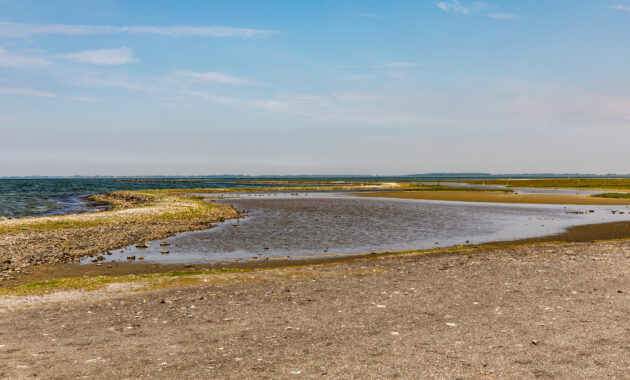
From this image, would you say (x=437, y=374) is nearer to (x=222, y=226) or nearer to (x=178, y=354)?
(x=178, y=354)

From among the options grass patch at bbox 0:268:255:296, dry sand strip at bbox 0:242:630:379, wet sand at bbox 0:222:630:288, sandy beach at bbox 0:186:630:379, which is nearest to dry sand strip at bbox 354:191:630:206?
wet sand at bbox 0:222:630:288

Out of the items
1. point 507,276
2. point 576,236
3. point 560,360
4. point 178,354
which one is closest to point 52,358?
point 178,354

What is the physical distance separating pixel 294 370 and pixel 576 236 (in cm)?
3099

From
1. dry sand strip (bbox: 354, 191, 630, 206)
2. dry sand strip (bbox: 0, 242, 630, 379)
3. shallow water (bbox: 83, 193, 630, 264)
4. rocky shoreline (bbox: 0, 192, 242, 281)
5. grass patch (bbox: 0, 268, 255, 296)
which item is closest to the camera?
dry sand strip (bbox: 0, 242, 630, 379)

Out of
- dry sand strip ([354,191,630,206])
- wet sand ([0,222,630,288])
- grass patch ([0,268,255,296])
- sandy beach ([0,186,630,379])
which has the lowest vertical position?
wet sand ([0,222,630,288])

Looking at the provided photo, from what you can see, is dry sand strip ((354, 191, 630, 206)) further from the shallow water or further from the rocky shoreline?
the rocky shoreline

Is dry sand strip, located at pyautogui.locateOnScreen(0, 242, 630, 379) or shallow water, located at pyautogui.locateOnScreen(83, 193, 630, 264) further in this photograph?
shallow water, located at pyautogui.locateOnScreen(83, 193, 630, 264)

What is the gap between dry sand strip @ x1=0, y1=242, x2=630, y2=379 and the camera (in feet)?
27.5

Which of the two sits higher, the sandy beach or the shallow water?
the sandy beach

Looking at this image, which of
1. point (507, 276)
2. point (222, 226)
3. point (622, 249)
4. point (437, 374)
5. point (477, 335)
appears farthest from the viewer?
point (222, 226)

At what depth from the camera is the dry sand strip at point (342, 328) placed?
838cm

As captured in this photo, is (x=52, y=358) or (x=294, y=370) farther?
(x=52, y=358)

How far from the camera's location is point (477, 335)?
10078 millimetres

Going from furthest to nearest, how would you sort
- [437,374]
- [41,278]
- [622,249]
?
[622,249] → [41,278] → [437,374]
